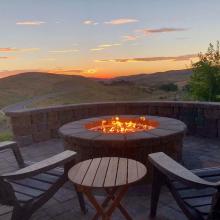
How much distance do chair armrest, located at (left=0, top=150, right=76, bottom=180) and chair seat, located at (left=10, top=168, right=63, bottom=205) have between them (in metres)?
0.23

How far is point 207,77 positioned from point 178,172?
24.2 metres

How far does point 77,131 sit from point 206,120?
3.29 meters

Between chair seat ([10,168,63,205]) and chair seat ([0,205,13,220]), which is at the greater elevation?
chair seat ([10,168,63,205])

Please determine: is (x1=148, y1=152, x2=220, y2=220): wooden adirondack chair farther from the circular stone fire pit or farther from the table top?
the circular stone fire pit

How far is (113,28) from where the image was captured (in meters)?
9.88

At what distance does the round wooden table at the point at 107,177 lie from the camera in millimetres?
2676

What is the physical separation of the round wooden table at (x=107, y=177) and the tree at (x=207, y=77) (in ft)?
76.2

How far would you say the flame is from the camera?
16.7 feet

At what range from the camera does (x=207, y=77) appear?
25.5 meters

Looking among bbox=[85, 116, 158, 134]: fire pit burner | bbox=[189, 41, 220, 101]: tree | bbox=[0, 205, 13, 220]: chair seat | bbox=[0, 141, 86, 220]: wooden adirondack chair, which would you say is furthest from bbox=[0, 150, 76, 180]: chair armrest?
bbox=[189, 41, 220, 101]: tree

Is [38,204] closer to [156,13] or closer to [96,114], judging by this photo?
[96,114]

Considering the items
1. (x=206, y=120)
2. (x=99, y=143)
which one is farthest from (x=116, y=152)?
(x=206, y=120)

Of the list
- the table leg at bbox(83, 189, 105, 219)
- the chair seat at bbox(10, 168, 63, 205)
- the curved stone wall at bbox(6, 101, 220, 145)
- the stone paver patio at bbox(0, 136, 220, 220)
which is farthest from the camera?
the curved stone wall at bbox(6, 101, 220, 145)

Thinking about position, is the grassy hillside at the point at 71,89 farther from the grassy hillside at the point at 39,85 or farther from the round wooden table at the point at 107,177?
the round wooden table at the point at 107,177
